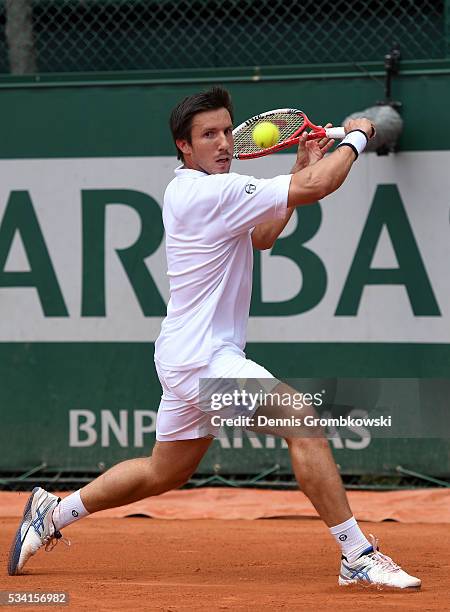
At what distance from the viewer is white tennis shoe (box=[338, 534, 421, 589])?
13.6 ft

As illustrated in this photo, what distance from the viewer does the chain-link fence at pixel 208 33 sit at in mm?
7105

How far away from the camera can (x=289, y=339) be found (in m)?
6.30

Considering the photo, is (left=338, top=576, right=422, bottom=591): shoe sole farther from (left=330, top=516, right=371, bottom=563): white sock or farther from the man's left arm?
the man's left arm

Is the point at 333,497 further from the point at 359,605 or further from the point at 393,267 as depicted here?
the point at 393,267

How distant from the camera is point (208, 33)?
25.2 feet

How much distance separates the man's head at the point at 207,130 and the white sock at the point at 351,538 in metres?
1.29

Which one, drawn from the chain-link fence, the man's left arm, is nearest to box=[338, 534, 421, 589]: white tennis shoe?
the man's left arm

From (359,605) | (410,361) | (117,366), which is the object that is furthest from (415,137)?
(359,605)

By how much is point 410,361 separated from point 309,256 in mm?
734

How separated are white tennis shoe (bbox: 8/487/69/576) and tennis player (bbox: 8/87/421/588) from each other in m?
0.20

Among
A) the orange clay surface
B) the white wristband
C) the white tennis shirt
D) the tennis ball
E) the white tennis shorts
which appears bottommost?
the orange clay surface

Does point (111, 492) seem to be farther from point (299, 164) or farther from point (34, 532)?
point (299, 164)

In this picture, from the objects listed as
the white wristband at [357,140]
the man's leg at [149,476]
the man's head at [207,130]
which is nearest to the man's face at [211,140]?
the man's head at [207,130]

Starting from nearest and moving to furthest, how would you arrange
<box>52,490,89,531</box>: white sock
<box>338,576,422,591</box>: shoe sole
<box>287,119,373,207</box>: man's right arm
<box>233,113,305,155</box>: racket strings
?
<box>287,119,373,207</box>: man's right arm < <box>338,576,422,591</box>: shoe sole < <box>52,490,89,531</box>: white sock < <box>233,113,305,155</box>: racket strings
